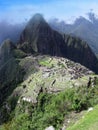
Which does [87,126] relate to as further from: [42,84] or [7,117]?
[7,117]

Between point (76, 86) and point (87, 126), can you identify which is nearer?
point (87, 126)

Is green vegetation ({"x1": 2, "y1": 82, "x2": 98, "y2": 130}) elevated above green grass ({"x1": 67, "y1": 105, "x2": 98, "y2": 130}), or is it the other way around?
green grass ({"x1": 67, "y1": 105, "x2": 98, "y2": 130})

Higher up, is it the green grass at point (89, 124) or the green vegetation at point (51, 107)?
the green grass at point (89, 124)

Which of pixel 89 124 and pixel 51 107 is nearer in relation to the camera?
pixel 89 124

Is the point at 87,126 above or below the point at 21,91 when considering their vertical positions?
above

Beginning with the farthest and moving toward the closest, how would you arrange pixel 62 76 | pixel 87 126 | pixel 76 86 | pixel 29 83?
pixel 29 83 → pixel 62 76 → pixel 76 86 → pixel 87 126

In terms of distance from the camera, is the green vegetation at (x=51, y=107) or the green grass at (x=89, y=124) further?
the green vegetation at (x=51, y=107)

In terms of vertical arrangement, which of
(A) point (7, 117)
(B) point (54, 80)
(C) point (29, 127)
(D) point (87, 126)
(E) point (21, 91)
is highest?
(D) point (87, 126)

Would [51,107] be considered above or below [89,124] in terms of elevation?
below

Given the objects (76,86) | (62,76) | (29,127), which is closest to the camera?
(29,127)

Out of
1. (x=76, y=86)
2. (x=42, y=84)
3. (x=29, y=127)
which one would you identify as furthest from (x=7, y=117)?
(x=29, y=127)

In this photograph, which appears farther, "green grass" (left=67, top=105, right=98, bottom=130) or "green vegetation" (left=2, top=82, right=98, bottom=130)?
"green vegetation" (left=2, top=82, right=98, bottom=130)
